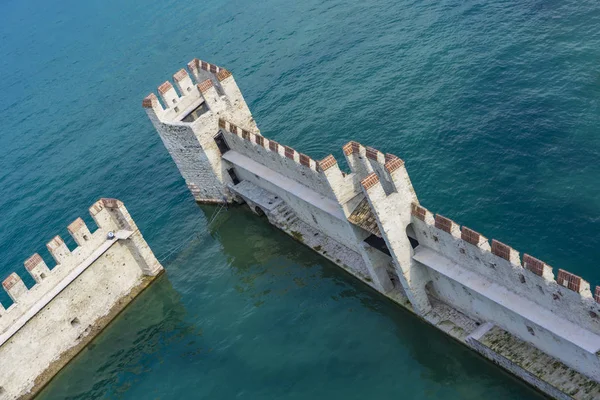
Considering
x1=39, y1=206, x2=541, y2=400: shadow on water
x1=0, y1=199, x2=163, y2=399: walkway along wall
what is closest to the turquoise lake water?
x1=39, y1=206, x2=541, y2=400: shadow on water

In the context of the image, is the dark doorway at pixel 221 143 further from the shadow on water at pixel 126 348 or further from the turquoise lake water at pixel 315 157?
the shadow on water at pixel 126 348

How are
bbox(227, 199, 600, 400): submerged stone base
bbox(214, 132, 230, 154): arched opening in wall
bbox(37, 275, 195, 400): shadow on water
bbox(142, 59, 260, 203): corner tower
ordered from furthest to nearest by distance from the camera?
1. bbox(214, 132, 230, 154): arched opening in wall
2. bbox(142, 59, 260, 203): corner tower
3. bbox(37, 275, 195, 400): shadow on water
4. bbox(227, 199, 600, 400): submerged stone base

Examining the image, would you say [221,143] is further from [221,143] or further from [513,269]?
[513,269]

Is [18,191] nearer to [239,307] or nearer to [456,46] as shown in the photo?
[239,307]

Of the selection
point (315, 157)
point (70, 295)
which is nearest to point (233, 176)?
point (315, 157)

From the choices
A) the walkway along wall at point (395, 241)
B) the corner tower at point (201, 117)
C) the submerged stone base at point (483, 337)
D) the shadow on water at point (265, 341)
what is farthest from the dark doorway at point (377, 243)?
the corner tower at point (201, 117)

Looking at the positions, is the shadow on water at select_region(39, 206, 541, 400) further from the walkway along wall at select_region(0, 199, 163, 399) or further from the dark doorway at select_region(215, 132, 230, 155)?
the dark doorway at select_region(215, 132, 230, 155)

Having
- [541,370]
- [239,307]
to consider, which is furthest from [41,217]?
[541,370]
